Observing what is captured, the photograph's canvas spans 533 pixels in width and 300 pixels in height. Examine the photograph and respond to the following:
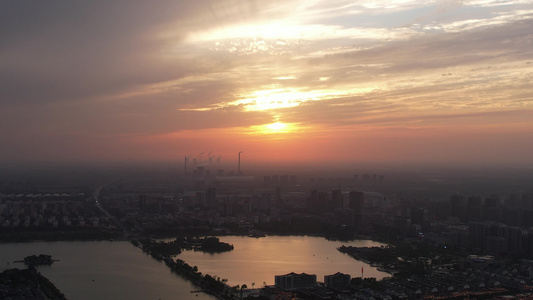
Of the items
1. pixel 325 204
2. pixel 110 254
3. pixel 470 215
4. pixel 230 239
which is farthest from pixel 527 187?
pixel 110 254

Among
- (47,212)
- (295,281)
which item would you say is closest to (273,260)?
(295,281)

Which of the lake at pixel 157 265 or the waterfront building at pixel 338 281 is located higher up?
the waterfront building at pixel 338 281

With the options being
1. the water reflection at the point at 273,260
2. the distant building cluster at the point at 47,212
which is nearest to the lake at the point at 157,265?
the water reflection at the point at 273,260

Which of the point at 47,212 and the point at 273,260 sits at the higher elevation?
the point at 47,212

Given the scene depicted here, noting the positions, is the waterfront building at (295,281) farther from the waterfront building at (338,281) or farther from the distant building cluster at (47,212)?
the distant building cluster at (47,212)

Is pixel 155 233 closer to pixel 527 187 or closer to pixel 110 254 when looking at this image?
pixel 110 254

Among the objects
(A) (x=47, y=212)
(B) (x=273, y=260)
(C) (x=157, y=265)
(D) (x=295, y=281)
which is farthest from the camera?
(A) (x=47, y=212)

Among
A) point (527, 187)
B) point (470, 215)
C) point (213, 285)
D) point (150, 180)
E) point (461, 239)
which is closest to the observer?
point (213, 285)

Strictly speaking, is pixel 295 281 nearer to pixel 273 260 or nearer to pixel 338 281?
pixel 338 281

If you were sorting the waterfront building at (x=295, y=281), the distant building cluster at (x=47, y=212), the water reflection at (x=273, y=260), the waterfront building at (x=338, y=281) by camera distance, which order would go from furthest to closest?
the distant building cluster at (x=47, y=212), the water reflection at (x=273, y=260), the waterfront building at (x=338, y=281), the waterfront building at (x=295, y=281)

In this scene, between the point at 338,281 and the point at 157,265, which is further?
the point at 157,265

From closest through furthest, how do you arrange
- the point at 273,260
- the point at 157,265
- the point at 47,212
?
the point at 157,265 < the point at 273,260 < the point at 47,212
